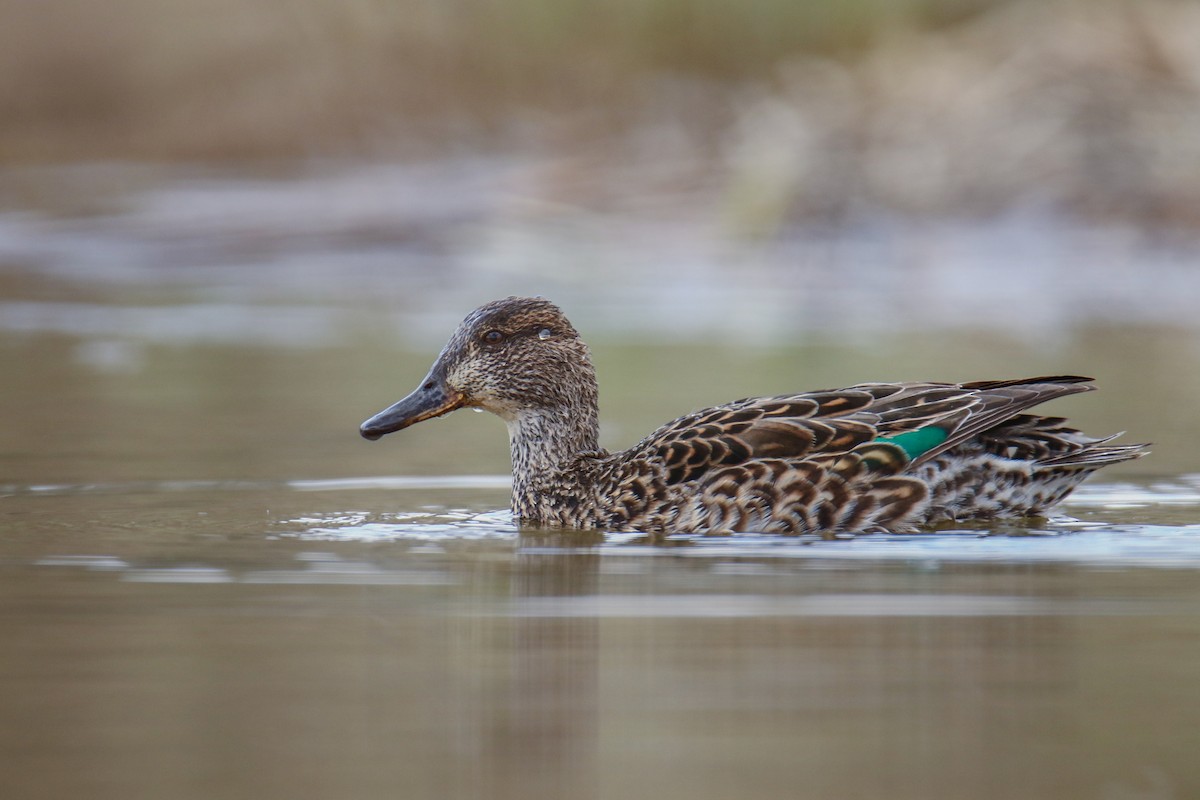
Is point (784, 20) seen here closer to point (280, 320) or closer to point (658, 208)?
point (658, 208)

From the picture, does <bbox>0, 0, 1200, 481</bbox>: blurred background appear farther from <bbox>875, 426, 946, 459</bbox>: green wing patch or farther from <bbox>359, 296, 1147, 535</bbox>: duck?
<bbox>875, 426, 946, 459</bbox>: green wing patch

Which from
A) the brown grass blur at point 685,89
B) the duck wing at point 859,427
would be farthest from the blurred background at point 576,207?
the duck wing at point 859,427

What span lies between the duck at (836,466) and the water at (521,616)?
179 mm

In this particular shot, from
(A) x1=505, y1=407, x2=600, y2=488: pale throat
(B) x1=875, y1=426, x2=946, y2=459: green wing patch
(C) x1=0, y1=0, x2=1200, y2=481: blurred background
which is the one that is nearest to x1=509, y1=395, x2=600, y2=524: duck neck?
(A) x1=505, y1=407, x2=600, y2=488: pale throat

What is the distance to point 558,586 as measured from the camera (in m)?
6.43

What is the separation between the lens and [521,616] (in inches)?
232

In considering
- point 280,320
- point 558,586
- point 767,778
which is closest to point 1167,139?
point 280,320

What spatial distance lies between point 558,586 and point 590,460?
176cm

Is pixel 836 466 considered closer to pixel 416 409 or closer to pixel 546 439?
pixel 546 439

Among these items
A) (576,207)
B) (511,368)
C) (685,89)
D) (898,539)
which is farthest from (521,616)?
(685,89)

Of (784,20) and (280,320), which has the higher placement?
(784,20)

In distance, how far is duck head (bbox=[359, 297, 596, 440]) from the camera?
821 cm

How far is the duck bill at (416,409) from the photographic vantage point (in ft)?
26.2

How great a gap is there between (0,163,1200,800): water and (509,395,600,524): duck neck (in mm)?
154
